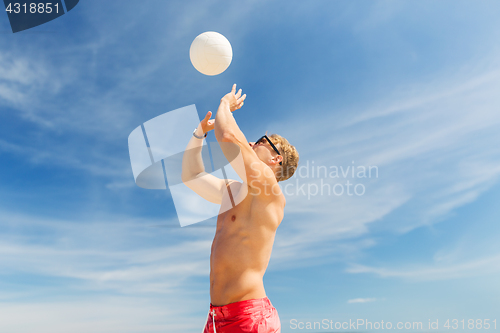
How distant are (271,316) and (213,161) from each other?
10.0ft

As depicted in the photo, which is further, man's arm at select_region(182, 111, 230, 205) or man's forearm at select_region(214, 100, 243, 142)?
man's arm at select_region(182, 111, 230, 205)

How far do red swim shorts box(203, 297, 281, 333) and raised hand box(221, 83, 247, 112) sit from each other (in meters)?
2.80

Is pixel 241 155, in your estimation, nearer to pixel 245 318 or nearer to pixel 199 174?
pixel 199 174

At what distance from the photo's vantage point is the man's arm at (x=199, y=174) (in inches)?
230

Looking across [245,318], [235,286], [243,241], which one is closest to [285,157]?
[243,241]

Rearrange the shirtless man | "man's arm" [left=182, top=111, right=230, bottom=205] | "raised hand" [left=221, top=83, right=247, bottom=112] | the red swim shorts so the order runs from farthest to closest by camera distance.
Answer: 1. "man's arm" [left=182, top=111, right=230, bottom=205]
2. "raised hand" [left=221, top=83, right=247, bottom=112]
3. the shirtless man
4. the red swim shorts

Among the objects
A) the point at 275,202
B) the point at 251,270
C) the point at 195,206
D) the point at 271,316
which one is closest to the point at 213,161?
the point at 195,206

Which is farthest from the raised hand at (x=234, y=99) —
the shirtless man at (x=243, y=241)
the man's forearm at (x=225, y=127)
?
the man's forearm at (x=225, y=127)

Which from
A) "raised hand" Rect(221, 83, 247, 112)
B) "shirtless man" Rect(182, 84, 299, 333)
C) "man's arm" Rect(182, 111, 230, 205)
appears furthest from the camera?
"man's arm" Rect(182, 111, 230, 205)

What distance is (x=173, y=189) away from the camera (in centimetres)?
688

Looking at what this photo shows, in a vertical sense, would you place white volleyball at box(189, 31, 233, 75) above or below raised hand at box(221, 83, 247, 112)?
above

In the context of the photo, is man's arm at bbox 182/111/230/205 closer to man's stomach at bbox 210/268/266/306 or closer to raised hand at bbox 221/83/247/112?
raised hand at bbox 221/83/247/112

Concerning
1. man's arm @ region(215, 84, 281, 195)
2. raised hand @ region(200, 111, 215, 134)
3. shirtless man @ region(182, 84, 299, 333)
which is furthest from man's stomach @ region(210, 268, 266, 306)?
raised hand @ region(200, 111, 215, 134)

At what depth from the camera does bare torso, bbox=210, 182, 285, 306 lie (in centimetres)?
450
